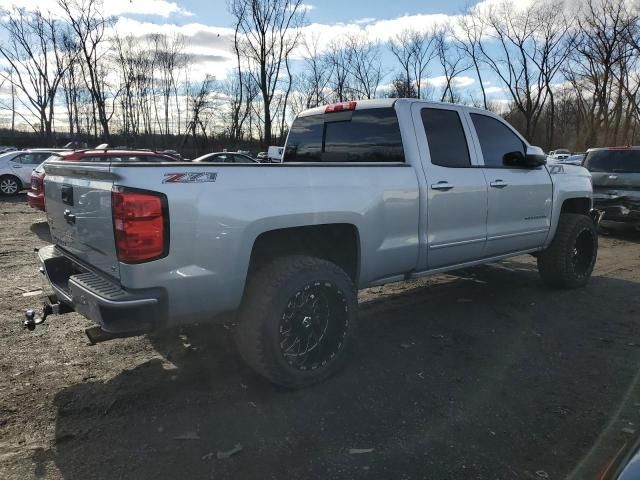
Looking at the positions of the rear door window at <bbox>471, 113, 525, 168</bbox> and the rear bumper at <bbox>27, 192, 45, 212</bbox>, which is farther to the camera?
the rear bumper at <bbox>27, 192, 45, 212</bbox>

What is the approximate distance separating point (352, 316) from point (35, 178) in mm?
9715

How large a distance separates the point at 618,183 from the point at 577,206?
454 centimetres

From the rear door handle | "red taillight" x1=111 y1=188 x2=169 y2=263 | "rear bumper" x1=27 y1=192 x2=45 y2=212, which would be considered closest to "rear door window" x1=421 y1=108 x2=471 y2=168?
"red taillight" x1=111 y1=188 x2=169 y2=263

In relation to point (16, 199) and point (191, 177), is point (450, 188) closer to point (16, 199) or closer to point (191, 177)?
point (191, 177)

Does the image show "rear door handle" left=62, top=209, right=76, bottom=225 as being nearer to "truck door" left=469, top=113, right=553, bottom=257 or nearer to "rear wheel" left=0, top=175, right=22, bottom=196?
"truck door" left=469, top=113, right=553, bottom=257

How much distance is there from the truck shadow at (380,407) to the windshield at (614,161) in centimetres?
646

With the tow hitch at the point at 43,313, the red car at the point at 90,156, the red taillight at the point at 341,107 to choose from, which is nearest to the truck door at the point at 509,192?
the red taillight at the point at 341,107

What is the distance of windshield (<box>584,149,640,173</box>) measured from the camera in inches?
394

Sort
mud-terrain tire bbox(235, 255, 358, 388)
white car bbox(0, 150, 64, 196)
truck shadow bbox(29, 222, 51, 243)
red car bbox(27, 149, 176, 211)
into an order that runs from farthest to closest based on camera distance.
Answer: white car bbox(0, 150, 64, 196), red car bbox(27, 149, 176, 211), truck shadow bbox(29, 222, 51, 243), mud-terrain tire bbox(235, 255, 358, 388)

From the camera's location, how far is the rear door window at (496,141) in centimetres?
491

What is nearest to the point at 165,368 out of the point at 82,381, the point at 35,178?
the point at 82,381

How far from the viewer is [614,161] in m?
10.3

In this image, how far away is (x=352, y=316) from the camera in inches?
143

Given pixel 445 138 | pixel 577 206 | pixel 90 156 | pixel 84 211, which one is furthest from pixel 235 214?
pixel 90 156
